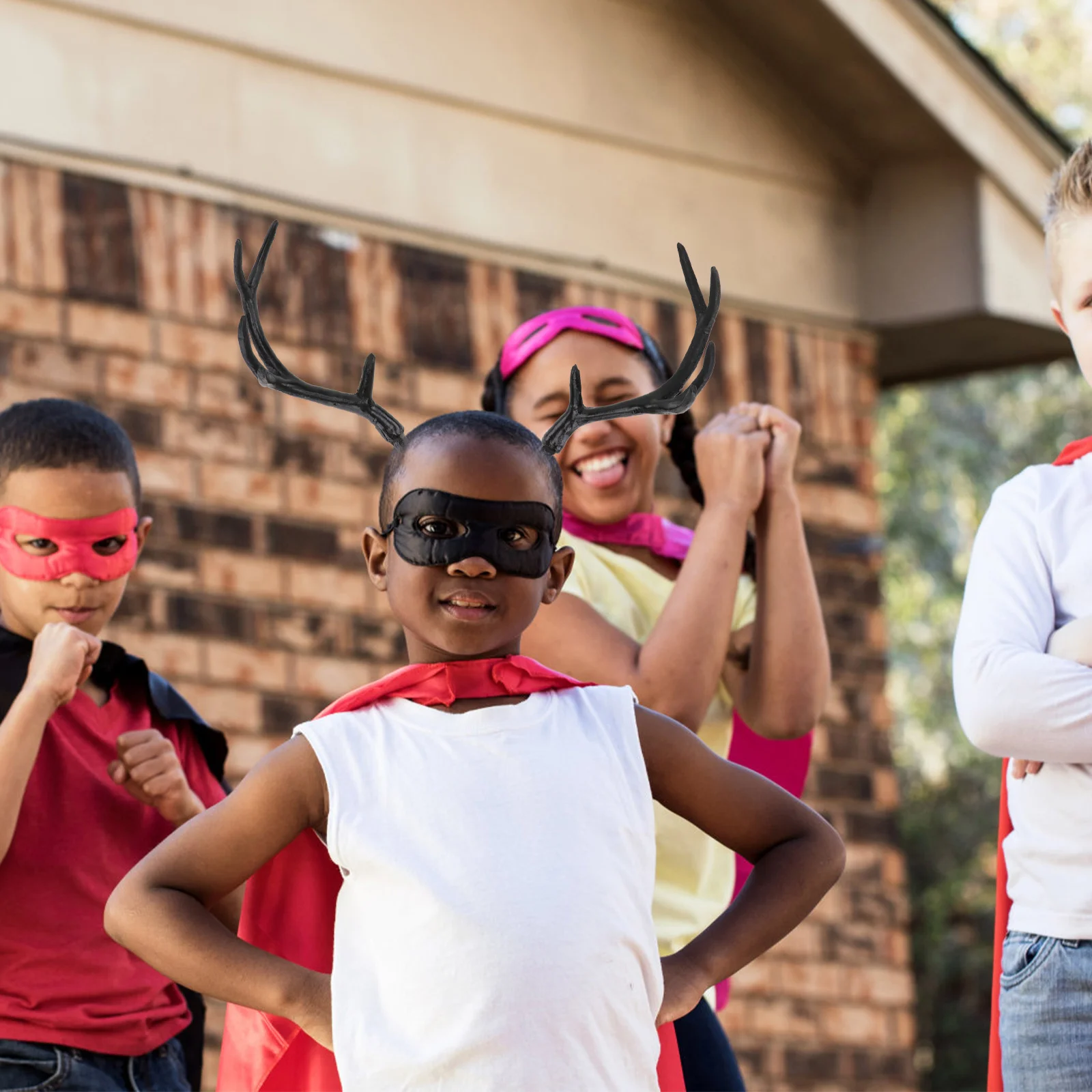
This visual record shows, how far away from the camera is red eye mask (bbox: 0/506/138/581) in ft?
10.3

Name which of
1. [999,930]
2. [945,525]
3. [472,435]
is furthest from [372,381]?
[945,525]

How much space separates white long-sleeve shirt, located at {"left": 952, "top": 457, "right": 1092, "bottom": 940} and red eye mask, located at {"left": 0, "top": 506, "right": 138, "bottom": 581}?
4.70 feet

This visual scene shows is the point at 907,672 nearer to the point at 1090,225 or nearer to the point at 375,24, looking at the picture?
the point at 375,24

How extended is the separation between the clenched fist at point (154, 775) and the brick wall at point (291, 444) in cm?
179

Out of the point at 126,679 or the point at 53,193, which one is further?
the point at 53,193

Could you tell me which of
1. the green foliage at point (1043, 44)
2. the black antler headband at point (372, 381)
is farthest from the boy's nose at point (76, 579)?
the green foliage at point (1043, 44)

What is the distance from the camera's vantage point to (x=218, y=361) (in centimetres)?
516

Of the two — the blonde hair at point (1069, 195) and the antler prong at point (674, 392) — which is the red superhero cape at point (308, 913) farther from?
the blonde hair at point (1069, 195)

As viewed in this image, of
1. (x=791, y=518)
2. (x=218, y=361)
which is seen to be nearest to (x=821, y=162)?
(x=218, y=361)

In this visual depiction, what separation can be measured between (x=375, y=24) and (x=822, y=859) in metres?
3.72

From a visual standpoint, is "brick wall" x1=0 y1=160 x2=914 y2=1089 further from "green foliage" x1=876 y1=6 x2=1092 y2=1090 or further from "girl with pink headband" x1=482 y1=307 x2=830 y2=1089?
"green foliage" x1=876 y1=6 x2=1092 y2=1090

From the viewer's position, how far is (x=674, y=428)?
4012 millimetres

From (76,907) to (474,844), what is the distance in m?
0.99

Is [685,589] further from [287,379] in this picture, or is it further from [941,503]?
[941,503]
